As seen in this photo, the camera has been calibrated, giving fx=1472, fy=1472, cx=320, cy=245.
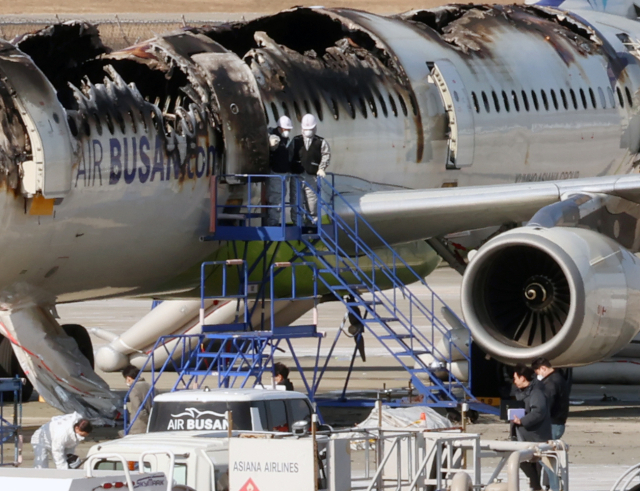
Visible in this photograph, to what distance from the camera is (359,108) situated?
1805 centimetres

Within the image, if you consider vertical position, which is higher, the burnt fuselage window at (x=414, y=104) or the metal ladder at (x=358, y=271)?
the burnt fuselage window at (x=414, y=104)

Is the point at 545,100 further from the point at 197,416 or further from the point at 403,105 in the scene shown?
the point at 197,416

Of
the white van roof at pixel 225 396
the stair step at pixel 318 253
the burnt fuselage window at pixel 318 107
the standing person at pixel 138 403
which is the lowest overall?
the standing person at pixel 138 403

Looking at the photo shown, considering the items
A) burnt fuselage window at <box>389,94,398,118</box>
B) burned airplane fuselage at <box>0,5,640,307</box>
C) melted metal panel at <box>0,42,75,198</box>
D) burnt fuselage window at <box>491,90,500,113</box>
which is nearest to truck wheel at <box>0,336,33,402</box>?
burned airplane fuselage at <box>0,5,640,307</box>

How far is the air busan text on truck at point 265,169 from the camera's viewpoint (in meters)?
14.8

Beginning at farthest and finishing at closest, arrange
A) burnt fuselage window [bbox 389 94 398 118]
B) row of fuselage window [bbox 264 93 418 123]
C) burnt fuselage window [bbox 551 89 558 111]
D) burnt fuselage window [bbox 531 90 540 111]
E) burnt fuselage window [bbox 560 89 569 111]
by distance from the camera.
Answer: burnt fuselage window [bbox 560 89 569 111] → burnt fuselage window [bbox 551 89 558 111] → burnt fuselage window [bbox 531 90 540 111] → burnt fuselage window [bbox 389 94 398 118] → row of fuselage window [bbox 264 93 418 123]

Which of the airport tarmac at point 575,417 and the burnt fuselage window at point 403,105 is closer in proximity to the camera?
the airport tarmac at point 575,417

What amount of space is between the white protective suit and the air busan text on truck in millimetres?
2774

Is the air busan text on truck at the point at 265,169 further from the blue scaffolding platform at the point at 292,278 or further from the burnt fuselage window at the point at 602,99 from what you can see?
the burnt fuselage window at the point at 602,99

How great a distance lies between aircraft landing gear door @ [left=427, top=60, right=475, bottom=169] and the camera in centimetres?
1920

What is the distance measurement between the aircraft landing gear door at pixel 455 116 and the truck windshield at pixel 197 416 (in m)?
8.26

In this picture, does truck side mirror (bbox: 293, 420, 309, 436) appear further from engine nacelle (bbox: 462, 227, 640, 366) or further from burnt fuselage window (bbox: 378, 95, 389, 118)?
burnt fuselage window (bbox: 378, 95, 389, 118)

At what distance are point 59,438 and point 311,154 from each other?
5.67 metres

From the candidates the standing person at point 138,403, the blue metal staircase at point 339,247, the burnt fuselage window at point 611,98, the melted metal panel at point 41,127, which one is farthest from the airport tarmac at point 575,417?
the burnt fuselage window at point 611,98
